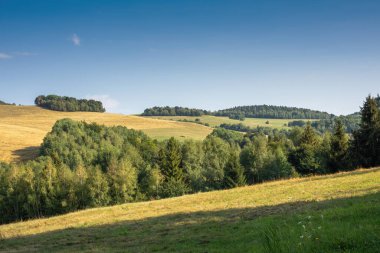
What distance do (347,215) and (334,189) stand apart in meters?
15.3

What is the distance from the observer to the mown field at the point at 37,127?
409 ft

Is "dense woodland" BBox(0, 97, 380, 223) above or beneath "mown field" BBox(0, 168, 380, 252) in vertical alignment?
beneath

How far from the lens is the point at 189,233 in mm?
18719

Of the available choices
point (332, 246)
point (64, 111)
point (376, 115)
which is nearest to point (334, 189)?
point (332, 246)

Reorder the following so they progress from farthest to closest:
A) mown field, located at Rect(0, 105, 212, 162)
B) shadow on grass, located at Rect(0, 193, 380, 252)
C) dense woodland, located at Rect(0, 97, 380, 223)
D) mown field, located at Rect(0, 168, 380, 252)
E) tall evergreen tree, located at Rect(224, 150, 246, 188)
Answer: mown field, located at Rect(0, 105, 212, 162) → tall evergreen tree, located at Rect(224, 150, 246, 188) → dense woodland, located at Rect(0, 97, 380, 223) → shadow on grass, located at Rect(0, 193, 380, 252) → mown field, located at Rect(0, 168, 380, 252)

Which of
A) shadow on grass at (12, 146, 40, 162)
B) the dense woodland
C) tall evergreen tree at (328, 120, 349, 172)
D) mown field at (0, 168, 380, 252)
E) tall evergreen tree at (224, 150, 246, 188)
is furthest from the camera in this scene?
shadow on grass at (12, 146, 40, 162)

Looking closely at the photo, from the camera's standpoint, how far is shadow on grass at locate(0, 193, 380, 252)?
14.9m

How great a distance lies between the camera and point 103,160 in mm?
103125

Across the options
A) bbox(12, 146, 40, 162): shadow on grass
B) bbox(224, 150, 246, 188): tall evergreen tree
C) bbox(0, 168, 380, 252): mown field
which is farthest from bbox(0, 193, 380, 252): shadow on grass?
bbox(12, 146, 40, 162): shadow on grass

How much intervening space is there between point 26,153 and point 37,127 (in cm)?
3668

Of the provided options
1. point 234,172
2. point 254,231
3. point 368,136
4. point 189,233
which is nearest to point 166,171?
point 234,172

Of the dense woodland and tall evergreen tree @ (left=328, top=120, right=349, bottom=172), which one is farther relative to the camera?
tall evergreen tree @ (left=328, top=120, right=349, bottom=172)

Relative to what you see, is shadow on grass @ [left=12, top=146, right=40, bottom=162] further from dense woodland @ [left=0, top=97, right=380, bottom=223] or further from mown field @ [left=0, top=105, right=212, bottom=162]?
dense woodland @ [left=0, top=97, right=380, bottom=223]

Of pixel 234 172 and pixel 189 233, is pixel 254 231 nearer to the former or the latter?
pixel 189 233
